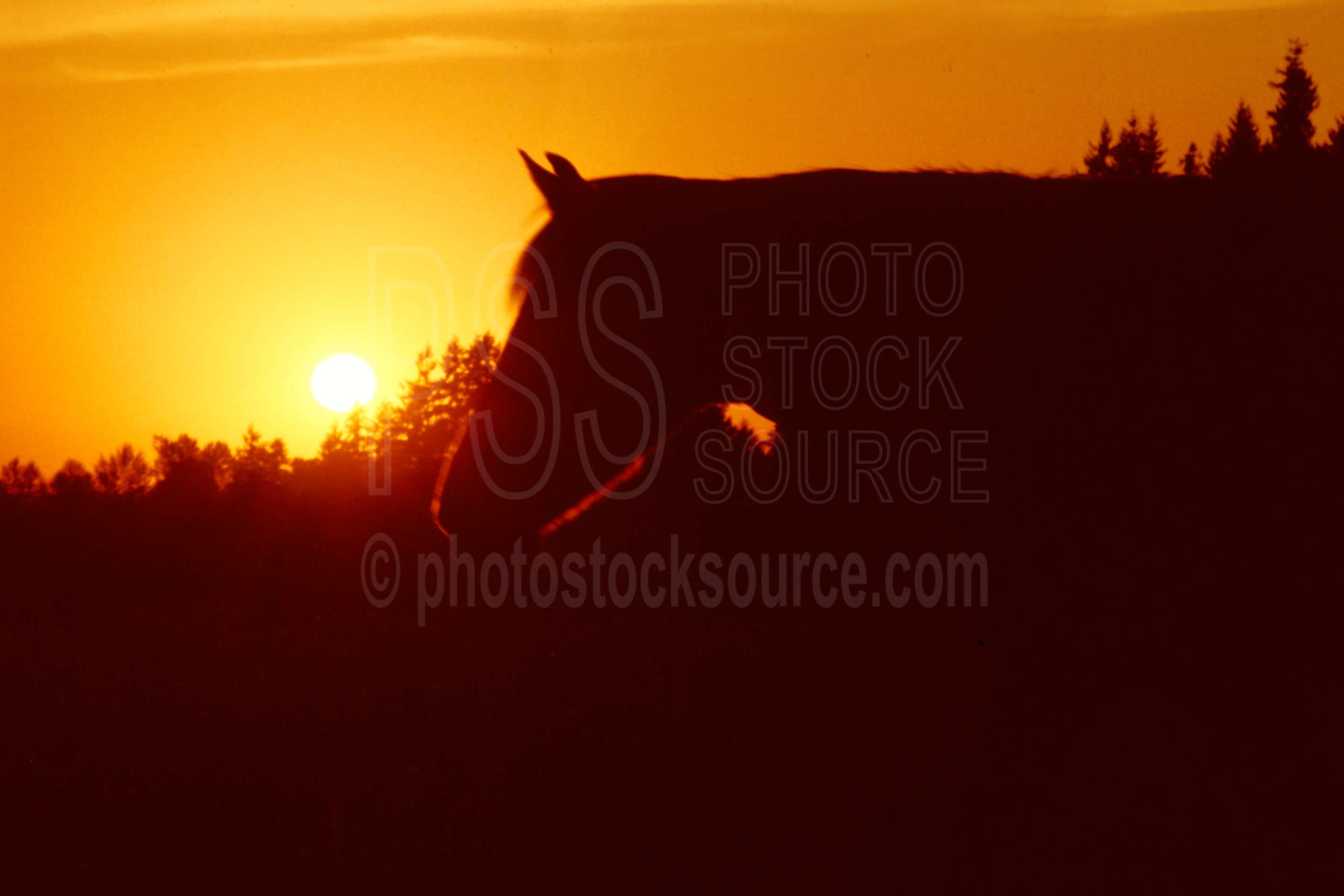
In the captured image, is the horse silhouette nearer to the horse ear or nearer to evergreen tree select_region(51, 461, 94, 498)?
the horse ear

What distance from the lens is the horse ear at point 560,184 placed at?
3.11m

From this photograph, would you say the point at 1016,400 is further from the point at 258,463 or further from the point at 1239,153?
the point at 258,463

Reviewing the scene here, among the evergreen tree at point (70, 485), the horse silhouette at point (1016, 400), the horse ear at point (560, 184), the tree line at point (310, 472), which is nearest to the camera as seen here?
the horse silhouette at point (1016, 400)

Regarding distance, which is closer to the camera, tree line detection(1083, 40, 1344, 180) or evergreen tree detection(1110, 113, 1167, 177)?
tree line detection(1083, 40, 1344, 180)

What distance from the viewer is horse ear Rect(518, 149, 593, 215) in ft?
10.2

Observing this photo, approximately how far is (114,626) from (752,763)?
4.71m

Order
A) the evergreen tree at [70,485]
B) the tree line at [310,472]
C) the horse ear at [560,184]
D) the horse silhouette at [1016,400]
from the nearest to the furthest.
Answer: the horse silhouette at [1016,400], the horse ear at [560,184], the tree line at [310,472], the evergreen tree at [70,485]

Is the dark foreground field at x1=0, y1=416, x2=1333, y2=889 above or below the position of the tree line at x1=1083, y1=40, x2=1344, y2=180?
below

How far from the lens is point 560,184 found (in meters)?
3.11

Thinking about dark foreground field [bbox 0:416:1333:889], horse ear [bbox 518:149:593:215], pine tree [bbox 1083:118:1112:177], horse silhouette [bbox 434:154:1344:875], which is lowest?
dark foreground field [bbox 0:416:1333:889]

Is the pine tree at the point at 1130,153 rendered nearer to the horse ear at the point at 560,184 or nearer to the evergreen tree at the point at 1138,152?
the evergreen tree at the point at 1138,152

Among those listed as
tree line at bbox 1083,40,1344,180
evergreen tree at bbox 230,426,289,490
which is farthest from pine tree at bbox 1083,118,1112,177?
evergreen tree at bbox 230,426,289,490

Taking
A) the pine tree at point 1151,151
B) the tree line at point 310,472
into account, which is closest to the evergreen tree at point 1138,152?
the pine tree at point 1151,151

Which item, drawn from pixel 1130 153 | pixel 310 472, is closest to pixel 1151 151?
pixel 1130 153
